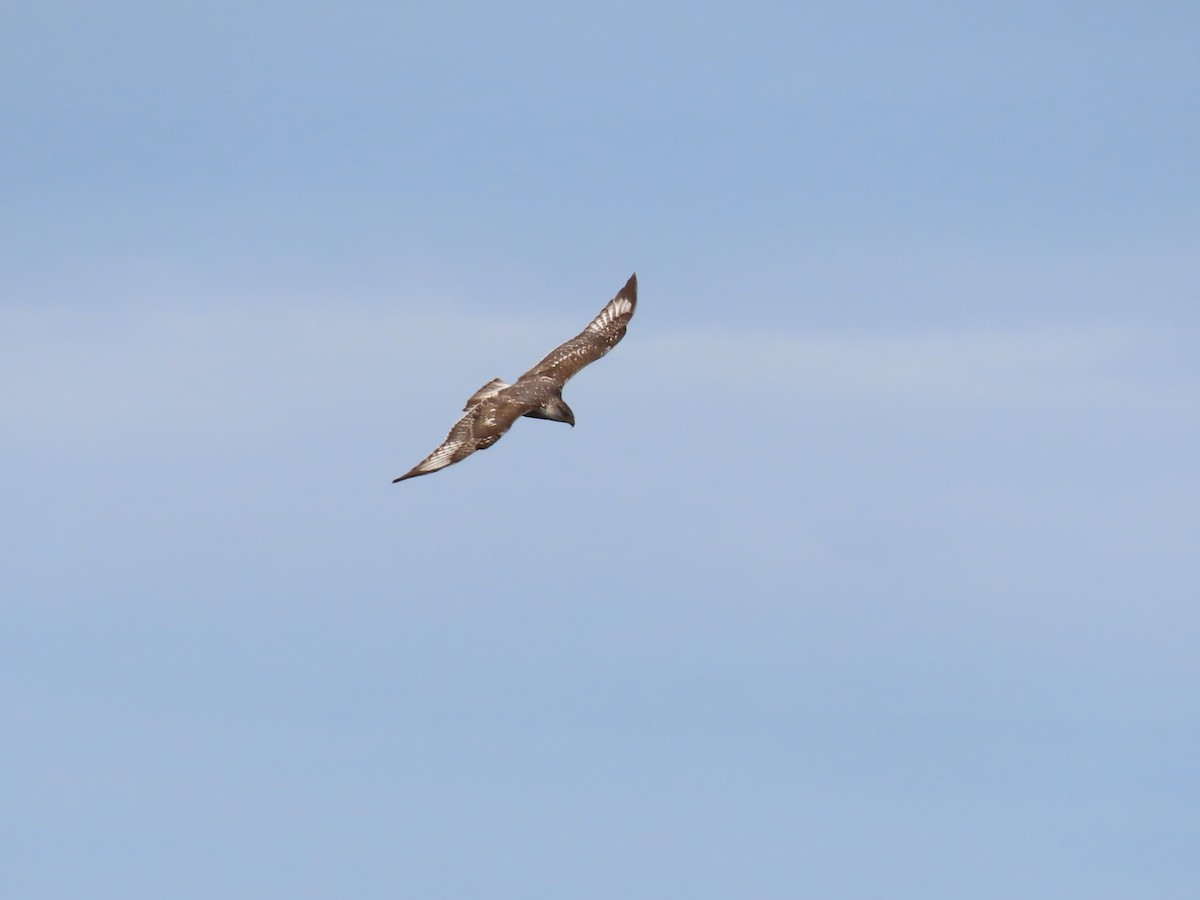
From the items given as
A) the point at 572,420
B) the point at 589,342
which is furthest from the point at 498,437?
the point at 589,342

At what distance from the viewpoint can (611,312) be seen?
194 ft

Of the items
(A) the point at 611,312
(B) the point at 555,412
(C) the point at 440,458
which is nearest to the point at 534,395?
(B) the point at 555,412

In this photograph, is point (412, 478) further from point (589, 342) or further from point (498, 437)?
point (589, 342)

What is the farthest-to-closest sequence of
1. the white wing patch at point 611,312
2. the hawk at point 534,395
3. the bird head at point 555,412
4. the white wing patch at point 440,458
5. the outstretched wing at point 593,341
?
the white wing patch at point 611,312
the outstretched wing at point 593,341
the bird head at point 555,412
the hawk at point 534,395
the white wing patch at point 440,458

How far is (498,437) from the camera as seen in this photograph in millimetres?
49500

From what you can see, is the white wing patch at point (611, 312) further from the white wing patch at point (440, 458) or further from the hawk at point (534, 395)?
the white wing patch at point (440, 458)

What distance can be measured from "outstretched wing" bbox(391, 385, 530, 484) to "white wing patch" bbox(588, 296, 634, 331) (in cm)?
Answer: 765

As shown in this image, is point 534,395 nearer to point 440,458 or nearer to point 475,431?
point 475,431

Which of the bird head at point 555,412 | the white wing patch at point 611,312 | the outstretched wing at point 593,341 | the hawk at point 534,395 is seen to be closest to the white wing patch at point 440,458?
the hawk at point 534,395

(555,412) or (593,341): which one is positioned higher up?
(593,341)

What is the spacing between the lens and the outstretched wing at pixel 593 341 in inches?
2191

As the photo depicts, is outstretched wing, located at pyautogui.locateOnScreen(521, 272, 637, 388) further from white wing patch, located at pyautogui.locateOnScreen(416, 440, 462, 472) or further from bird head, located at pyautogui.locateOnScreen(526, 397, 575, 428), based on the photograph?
A: white wing patch, located at pyautogui.locateOnScreen(416, 440, 462, 472)

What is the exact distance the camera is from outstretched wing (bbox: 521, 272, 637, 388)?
2191 inches

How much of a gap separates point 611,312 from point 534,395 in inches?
298
